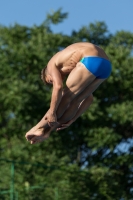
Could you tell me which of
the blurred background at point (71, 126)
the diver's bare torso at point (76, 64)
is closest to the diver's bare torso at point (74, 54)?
the diver's bare torso at point (76, 64)

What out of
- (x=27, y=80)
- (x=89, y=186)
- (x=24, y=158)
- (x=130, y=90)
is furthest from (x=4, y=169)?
(x=130, y=90)

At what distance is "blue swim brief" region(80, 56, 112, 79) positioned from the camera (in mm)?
5461

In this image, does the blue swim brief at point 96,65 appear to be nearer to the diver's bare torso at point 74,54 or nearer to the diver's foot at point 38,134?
the diver's bare torso at point 74,54

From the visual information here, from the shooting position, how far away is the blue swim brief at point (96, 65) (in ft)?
17.9

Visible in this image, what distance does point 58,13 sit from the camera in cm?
2183

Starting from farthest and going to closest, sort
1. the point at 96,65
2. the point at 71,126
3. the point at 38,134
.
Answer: the point at 71,126 < the point at 38,134 < the point at 96,65

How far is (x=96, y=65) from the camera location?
18.0 feet

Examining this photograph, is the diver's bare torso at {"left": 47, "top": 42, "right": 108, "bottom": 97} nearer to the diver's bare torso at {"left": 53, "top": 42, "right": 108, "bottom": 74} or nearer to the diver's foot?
the diver's bare torso at {"left": 53, "top": 42, "right": 108, "bottom": 74}

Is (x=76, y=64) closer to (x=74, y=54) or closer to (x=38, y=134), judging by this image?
(x=74, y=54)

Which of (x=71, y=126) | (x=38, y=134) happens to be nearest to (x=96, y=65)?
(x=38, y=134)

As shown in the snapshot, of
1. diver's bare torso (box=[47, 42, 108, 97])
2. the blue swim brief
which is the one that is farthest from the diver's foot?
the blue swim brief

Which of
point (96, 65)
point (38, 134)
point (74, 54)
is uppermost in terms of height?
point (74, 54)

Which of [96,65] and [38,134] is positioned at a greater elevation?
[96,65]

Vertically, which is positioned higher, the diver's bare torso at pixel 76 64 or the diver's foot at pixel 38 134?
the diver's bare torso at pixel 76 64
